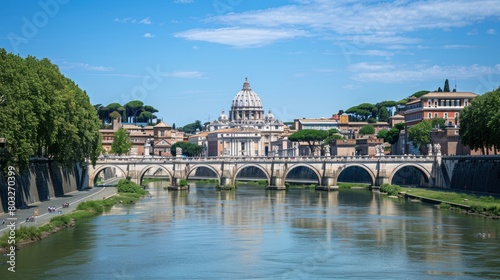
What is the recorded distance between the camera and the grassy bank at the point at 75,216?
43.9 meters

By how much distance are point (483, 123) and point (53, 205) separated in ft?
118

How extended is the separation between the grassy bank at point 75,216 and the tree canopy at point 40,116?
3.96 m

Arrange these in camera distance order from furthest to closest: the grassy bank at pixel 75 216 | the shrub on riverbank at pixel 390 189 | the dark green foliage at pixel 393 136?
the dark green foliage at pixel 393 136 < the shrub on riverbank at pixel 390 189 < the grassy bank at pixel 75 216

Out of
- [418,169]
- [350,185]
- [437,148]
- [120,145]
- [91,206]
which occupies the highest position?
[120,145]

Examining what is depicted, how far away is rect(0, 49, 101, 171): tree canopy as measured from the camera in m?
50.3

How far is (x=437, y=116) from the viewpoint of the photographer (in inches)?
4774

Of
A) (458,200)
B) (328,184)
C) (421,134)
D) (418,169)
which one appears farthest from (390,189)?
(421,134)

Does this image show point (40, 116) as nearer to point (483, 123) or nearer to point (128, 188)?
point (128, 188)

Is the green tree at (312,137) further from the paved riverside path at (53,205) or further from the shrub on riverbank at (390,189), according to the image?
the paved riverside path at (53,205)

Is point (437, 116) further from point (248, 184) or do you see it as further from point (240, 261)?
point (240, 261)

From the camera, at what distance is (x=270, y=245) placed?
1886 inches

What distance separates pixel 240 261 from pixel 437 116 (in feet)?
273

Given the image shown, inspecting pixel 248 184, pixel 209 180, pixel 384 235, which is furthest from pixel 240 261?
pixel 209 180

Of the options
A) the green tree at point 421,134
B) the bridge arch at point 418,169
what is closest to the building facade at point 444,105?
the green tree at point 421,134
